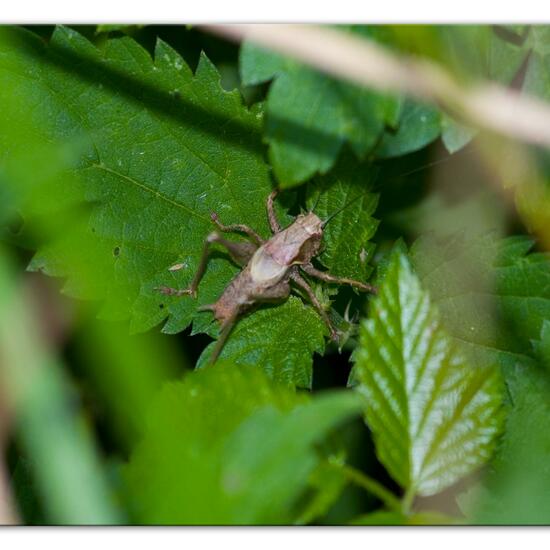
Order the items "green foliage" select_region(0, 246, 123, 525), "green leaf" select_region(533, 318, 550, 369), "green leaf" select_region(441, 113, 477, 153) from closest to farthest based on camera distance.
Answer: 1. "green foliage" select_region(0, 246, 123, 525)
2. "green leaf" select_region(441, 113, 477, 153)
3. "green leaf" select_region(533, 318, 550, 369)

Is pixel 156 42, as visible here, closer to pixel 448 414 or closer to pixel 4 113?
pixel 4 113

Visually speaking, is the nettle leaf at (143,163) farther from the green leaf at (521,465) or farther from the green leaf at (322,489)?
the green leaf at (322,489)

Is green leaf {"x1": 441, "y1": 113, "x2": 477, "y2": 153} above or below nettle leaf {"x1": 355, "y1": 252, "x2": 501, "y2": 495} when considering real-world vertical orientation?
above

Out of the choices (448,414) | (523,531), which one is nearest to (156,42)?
(448,414)

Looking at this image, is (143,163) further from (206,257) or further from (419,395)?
(419,395)

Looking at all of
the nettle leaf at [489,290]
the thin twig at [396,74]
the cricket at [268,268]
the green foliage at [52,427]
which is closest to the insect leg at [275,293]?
the cricket at [268,268]

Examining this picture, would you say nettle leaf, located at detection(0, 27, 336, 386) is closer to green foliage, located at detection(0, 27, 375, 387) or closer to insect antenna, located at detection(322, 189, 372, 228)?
green foliage, located at detection(0, 27, 375, 387)
